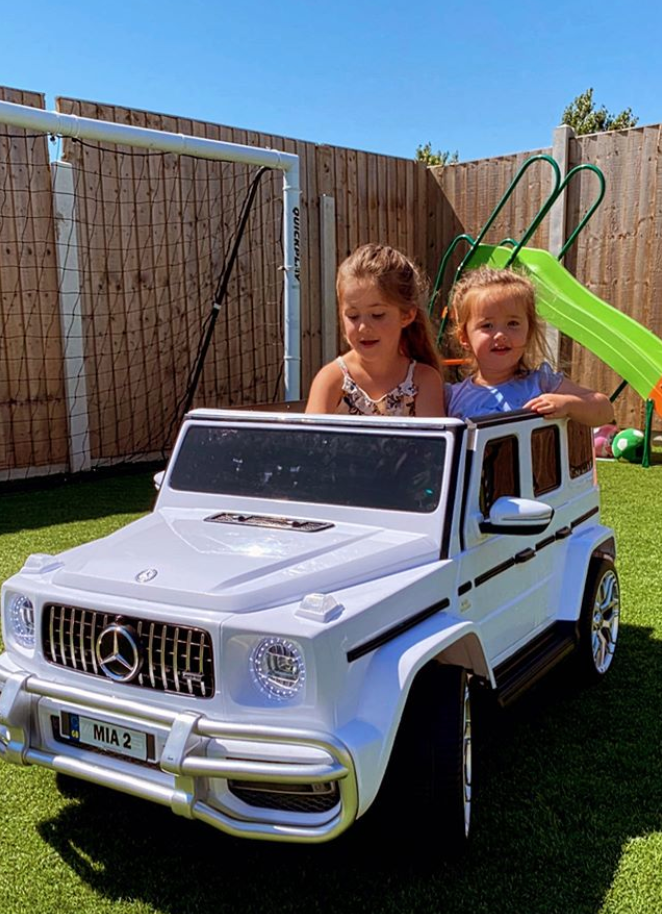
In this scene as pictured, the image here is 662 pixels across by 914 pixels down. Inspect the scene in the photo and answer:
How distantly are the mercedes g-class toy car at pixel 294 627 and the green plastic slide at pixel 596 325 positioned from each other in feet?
17.3

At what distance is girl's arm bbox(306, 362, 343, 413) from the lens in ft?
11.5

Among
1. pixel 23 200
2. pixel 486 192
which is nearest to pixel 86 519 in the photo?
pixel 23 200

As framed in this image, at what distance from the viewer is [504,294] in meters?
3.50

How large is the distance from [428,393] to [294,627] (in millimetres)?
1588

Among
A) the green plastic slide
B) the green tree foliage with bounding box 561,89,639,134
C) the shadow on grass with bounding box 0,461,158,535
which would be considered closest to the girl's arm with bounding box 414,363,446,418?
the shadow on grass with bounding box 0,461,158,535

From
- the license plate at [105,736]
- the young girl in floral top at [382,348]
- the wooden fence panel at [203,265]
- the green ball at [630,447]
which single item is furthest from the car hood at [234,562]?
the green ball at [630,447]

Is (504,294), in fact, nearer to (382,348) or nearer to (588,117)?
(382,348)

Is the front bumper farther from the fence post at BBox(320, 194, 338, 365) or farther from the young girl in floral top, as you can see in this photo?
the fence post at BBox(320, 194, 338, 365)

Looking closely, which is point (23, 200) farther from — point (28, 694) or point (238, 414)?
point (28, 694)

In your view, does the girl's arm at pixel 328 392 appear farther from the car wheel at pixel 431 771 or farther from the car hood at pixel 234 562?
the car wheel at pixel 431 771

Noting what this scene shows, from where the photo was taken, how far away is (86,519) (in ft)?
21.0

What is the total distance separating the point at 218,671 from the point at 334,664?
300 millimetres

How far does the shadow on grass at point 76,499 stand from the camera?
645 cm

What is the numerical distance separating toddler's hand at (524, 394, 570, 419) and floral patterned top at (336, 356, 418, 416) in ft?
1.52
